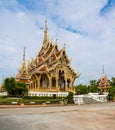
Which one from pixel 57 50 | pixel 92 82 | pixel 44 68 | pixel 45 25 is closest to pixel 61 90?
pixel 44 68

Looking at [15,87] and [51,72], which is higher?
[51,72]

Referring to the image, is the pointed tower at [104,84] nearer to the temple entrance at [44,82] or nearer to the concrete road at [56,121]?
the temple entrance at [44,82]

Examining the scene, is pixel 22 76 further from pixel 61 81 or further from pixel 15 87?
pixel 61 81

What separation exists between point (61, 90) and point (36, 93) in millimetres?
6476

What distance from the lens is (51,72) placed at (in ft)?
133

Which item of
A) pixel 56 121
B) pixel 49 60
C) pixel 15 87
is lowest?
pixel 56 121

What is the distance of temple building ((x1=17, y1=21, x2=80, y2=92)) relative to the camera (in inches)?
1591

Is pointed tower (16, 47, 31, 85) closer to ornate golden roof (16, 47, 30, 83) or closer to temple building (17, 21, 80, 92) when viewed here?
ornate golden roof (16, 47, 30, 83)

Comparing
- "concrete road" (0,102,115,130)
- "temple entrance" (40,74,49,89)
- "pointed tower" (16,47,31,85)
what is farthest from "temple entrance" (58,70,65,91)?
"concrete road" (0,102,115,130)

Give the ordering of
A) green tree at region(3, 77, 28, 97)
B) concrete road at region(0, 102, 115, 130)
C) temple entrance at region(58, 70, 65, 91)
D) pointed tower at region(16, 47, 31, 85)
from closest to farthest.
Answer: concrete road at region(0, 102, 115, 130) < green tree at region(3, 77, 28, 97) < pointed tower at region(16, 47, 31, 85) < temple entrance at region(58, 70, 65, 91)

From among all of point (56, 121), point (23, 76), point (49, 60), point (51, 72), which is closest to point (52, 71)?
point (51, 72)

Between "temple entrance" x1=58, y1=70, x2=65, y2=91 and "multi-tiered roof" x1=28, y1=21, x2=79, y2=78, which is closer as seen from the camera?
"multi-tiered roof" x1=28, y1=21, x2=79, y2=78

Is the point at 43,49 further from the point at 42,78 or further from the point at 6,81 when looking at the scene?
the point at 6,81

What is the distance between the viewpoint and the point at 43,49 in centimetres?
4562
